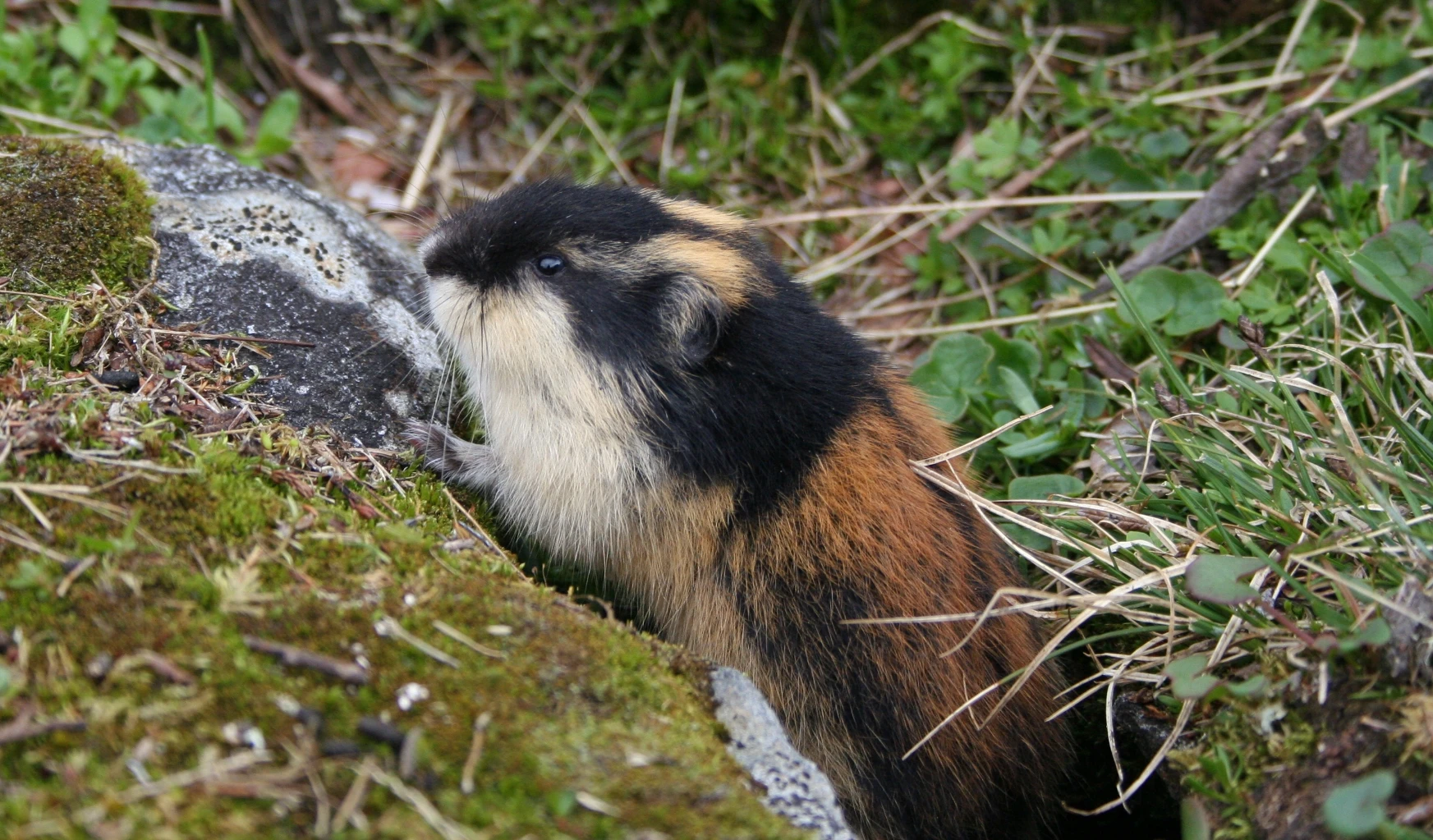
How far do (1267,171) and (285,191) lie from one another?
5.30m

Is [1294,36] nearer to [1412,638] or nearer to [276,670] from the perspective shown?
[1412,638]

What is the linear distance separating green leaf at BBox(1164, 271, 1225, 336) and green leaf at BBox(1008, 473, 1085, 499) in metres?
1.12

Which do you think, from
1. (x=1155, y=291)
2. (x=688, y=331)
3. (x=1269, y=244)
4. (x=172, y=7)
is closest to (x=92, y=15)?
(x=172, y=7)

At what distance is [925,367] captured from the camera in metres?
5.97

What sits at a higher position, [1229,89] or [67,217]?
[1229,89]

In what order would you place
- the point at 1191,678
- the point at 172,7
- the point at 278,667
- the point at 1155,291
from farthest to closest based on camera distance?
the point at 172,7 < the point at 1155,291 < the point at 1191,678 < the point at 278,667

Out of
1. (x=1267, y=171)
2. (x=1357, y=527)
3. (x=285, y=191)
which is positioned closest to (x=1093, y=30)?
(x=1267, y=171)

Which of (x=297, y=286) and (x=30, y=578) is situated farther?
(x=297, y=286)

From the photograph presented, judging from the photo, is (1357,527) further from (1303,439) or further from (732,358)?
(732,358)

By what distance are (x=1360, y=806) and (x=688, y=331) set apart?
2785mm

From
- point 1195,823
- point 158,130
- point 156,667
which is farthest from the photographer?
point 158,130

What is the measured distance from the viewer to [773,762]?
339 centimetres

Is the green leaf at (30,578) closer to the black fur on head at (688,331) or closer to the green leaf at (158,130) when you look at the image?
the black fur on head at (688,331)

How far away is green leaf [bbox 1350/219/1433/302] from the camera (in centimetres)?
499
